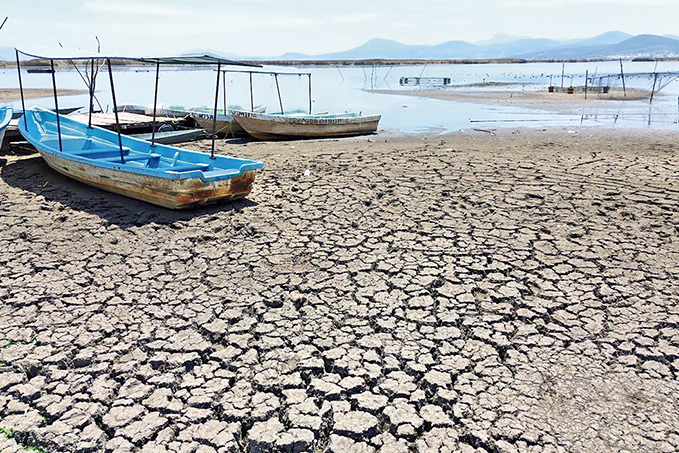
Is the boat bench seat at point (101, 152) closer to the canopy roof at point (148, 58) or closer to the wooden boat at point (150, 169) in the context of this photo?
the wooden boat at point (150, 169)

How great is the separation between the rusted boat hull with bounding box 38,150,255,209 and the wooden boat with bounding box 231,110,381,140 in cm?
685

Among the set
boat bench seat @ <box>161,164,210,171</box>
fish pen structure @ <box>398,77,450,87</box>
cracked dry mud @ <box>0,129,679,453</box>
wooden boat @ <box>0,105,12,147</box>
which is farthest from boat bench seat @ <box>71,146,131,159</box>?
fish pen structure @ <box>398,77,450,87</box>

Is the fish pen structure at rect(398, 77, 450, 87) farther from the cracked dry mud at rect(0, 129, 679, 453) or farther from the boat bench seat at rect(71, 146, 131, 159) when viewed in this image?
the cracked dry mud at rect(0, 129, 679, 453)

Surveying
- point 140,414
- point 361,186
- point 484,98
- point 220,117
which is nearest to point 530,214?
point 361,186

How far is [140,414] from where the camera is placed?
130 inches

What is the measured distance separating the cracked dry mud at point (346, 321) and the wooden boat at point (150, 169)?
251 mm

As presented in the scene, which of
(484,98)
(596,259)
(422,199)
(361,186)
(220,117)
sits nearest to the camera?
(596,259)

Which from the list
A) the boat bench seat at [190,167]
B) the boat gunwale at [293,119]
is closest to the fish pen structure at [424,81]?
the boat gunwale at [293,119]

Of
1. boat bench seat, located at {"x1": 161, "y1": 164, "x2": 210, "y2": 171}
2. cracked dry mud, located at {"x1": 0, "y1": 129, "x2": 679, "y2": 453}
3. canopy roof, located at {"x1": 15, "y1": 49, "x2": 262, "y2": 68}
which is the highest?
canopy roof, located at {"x1": 15, "y1": 49, "x2": 262, "y2": 68}

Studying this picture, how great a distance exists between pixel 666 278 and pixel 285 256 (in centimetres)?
376

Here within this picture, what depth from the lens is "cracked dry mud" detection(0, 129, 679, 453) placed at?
321 cm

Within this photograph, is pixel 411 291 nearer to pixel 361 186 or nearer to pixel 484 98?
pixel 361 186

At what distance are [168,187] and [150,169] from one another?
1.26 ft

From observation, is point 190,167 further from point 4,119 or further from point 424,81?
point 424,81
